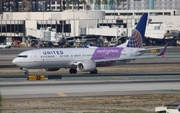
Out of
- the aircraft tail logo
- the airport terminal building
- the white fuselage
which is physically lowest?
the airport terminal building

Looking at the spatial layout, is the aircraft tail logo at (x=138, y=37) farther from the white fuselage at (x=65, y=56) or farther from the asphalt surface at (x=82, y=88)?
the asphalt surface at (x=82, y=88)

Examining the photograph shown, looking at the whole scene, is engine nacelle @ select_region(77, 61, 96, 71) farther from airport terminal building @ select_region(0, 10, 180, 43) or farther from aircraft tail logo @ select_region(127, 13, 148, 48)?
airport terminal building @ select_region(0, 10, 180, 43)

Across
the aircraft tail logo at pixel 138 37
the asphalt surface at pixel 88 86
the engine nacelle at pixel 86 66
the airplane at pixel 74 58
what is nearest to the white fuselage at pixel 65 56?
the airplane at pixel 74 58

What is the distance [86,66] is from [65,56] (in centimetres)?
299

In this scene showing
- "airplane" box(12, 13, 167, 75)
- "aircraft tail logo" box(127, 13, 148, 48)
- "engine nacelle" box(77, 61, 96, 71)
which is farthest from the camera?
"aircraft tail logo" box(127, 13, 148, 48)

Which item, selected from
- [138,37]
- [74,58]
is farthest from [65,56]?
[138,37]

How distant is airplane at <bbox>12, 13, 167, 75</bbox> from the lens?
73500 mm

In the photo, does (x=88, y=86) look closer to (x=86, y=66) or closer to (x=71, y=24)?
(x=86, y=66)

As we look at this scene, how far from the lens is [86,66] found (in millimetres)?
74250

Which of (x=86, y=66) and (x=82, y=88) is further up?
(x=82, y=88)

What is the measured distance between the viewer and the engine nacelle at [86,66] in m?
74.1

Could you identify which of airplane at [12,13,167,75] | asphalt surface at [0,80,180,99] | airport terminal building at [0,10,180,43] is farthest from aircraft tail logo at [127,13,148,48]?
airport terminal building at [0,10,180,43]

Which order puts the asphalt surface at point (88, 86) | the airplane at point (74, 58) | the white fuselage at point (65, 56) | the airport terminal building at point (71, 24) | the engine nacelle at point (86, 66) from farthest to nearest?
1. the airport terminal building at point (71, 24)
2. the engine nacelle at point (86, 66)
3. the airplane at point (74, 58)
4. the white fuselage at point (65, 56)
5. the asphalt surface at point (88, 86)

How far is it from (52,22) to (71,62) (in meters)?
124
